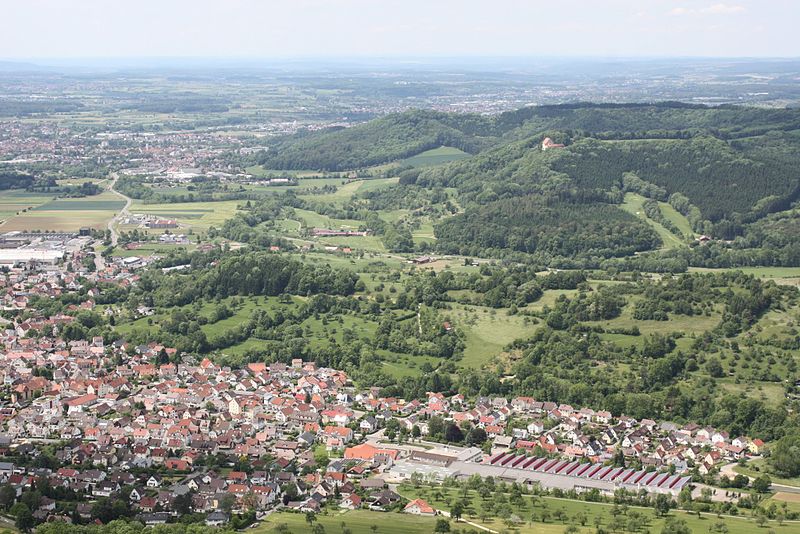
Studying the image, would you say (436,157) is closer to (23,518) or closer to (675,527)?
(675,527)

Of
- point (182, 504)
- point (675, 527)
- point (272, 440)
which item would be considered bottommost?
point (272, 440)

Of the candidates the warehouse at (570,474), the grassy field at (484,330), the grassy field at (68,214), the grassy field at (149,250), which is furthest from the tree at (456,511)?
the grassy field at (68,214)

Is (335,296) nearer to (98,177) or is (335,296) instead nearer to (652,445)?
(652,445)

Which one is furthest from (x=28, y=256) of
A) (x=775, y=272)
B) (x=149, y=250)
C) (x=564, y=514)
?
(x=564, y=514)

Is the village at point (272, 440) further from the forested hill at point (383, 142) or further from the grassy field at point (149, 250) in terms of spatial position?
the forested hill at point (383, 142)

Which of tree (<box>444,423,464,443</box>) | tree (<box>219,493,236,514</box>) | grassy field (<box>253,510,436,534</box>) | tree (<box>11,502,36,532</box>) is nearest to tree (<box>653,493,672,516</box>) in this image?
grassy field (<box>253,510,436,534</box>)
